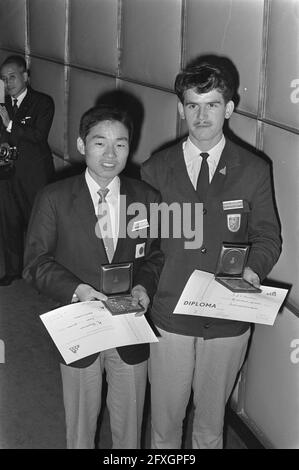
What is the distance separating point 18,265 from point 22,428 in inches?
80.1

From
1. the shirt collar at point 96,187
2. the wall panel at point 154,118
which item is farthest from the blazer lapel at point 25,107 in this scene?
the shirt collar at point 96,187

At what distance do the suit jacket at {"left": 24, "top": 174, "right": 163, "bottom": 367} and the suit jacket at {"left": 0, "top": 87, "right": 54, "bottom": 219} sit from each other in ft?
8.92

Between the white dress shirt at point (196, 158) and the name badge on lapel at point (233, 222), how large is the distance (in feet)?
0.52

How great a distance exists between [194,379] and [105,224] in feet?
2.28

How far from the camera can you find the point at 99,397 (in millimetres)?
2436

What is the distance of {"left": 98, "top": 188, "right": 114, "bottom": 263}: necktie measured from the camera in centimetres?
234

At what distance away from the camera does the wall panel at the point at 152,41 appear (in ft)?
11.8

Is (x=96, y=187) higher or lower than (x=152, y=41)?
lower

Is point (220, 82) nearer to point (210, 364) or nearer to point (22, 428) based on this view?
point (210, 364)

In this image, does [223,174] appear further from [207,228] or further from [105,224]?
[105,224]

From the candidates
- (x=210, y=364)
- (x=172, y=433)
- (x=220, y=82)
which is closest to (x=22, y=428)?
(x=172, y=433)

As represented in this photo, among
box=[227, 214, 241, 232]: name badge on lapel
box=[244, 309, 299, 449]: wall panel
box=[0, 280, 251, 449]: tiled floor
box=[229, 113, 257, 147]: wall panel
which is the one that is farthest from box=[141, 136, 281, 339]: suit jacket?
box=[0, 280, 251, 449]: tiled floor

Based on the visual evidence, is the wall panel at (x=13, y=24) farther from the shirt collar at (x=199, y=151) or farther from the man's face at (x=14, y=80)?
the shirt collar at (x=199, y=151)

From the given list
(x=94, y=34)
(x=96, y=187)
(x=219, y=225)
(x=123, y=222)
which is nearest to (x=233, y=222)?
(x=219, y=225)
